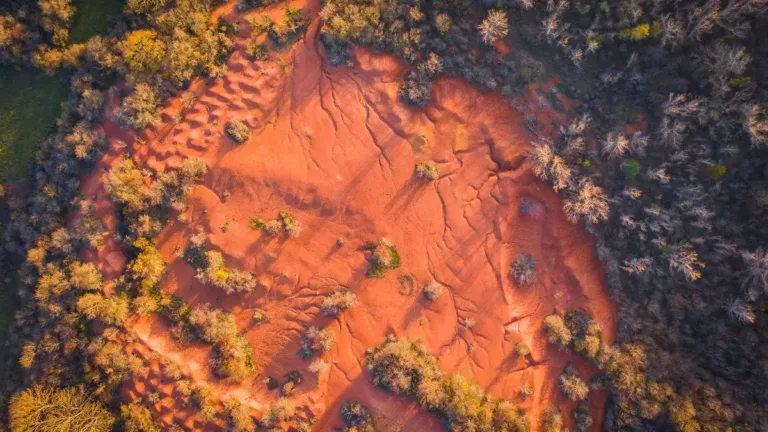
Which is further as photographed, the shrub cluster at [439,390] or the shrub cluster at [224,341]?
the shrub cluster at [224,341]

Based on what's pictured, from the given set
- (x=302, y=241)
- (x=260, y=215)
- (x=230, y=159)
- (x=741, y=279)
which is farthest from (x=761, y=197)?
(x=230, y=159)

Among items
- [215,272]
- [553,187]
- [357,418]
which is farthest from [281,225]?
[553,187]

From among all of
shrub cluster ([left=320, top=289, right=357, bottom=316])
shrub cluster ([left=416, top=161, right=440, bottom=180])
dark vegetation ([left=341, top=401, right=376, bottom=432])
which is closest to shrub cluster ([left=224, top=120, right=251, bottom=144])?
shrub cluster ([left=416, top=161, right=440, bottom=180])

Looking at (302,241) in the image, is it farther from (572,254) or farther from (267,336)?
(572,254)

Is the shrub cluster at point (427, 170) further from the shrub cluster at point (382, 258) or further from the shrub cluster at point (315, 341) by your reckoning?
the shrub cluster at point (315, 341)

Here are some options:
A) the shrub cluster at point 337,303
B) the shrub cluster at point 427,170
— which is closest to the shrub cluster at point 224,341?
the shrub cluster at point 337,303
